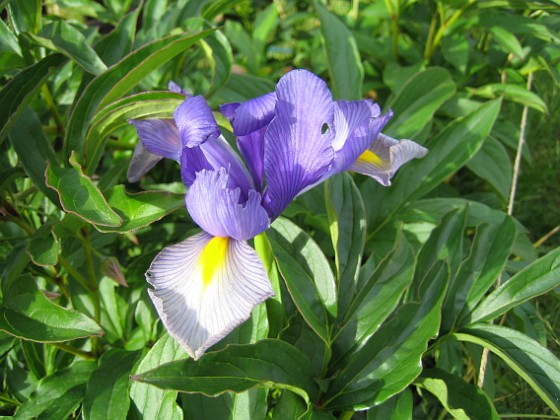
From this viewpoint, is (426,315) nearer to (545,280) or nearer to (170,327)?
(545,280)

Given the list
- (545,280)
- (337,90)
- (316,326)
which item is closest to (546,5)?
(337,90)

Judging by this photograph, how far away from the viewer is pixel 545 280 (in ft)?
3.42

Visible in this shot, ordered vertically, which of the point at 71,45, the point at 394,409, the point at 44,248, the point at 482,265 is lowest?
the point at 394,409

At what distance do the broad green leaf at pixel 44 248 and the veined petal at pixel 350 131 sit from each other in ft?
1.51

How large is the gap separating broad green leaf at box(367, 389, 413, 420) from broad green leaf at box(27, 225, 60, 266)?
1.90 ft

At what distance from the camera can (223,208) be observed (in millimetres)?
791

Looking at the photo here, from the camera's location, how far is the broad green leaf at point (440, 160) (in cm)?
136

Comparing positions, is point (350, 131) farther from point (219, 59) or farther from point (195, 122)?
point (219, 59)

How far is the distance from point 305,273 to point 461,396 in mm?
347

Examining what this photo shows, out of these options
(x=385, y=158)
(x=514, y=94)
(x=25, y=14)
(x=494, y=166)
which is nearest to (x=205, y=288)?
(x=385, y=158)

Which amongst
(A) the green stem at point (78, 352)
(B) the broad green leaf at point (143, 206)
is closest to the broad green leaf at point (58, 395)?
(A) the green stem at point (78, 352)

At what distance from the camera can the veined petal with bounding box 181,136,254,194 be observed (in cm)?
87

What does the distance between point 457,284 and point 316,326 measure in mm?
307

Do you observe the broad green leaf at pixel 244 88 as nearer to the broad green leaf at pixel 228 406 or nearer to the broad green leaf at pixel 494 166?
the broad green leaf at pixel 494 166
